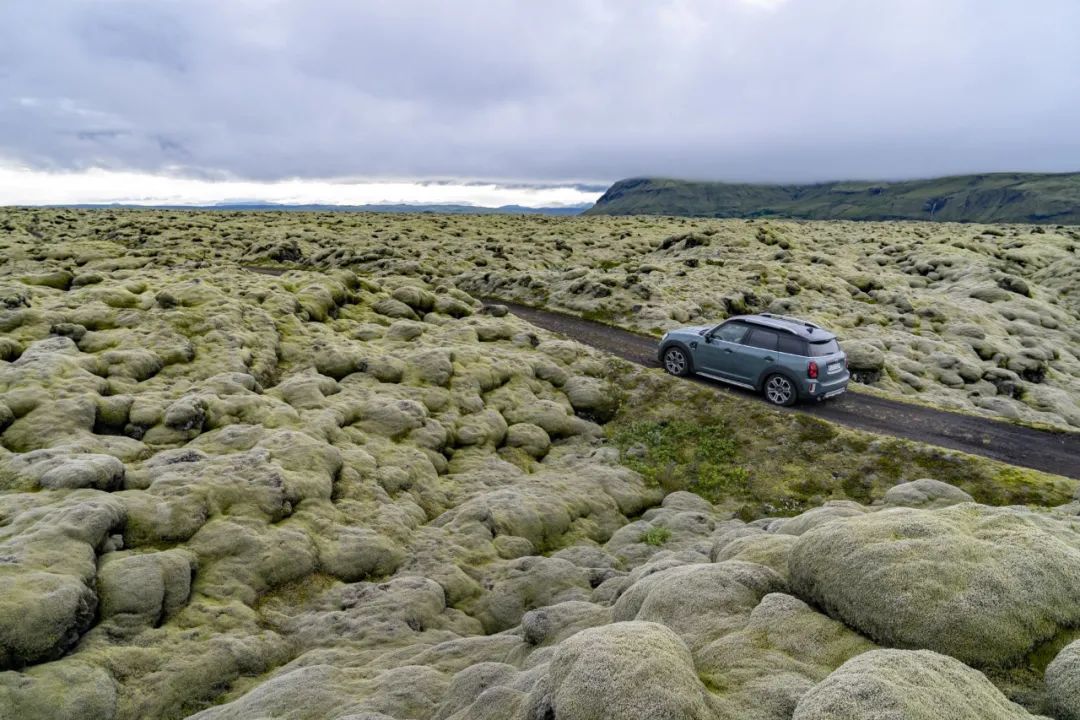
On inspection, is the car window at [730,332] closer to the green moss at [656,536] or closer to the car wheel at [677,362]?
the car wheel at [677,362]

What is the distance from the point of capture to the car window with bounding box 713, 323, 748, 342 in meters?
28.4

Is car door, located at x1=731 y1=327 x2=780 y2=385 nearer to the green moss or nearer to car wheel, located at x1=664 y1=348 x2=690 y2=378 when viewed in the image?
car wheel, located at x1=664 y1=348 x2=690 y2=378

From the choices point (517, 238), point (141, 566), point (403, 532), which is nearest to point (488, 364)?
point (403, 532)

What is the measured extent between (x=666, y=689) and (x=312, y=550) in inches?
472

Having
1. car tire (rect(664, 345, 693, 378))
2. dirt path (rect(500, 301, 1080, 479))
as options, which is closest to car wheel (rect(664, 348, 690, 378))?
car tire (rect(664, 345, 693, 378))

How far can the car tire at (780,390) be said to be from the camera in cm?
2662

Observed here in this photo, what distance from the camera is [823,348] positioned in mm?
26547

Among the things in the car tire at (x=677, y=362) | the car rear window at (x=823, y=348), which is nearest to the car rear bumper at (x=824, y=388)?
the car rear window at (x=823, y=348)

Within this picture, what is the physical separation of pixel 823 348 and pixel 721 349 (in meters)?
4.62

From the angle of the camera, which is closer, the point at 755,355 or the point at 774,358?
the point at 774,358

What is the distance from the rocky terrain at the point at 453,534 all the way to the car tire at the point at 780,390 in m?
1.30

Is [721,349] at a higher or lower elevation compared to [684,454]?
higher

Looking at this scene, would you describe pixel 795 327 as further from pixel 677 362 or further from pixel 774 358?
pixel 677 362

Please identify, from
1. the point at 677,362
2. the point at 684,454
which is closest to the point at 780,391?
the point at 677,362
